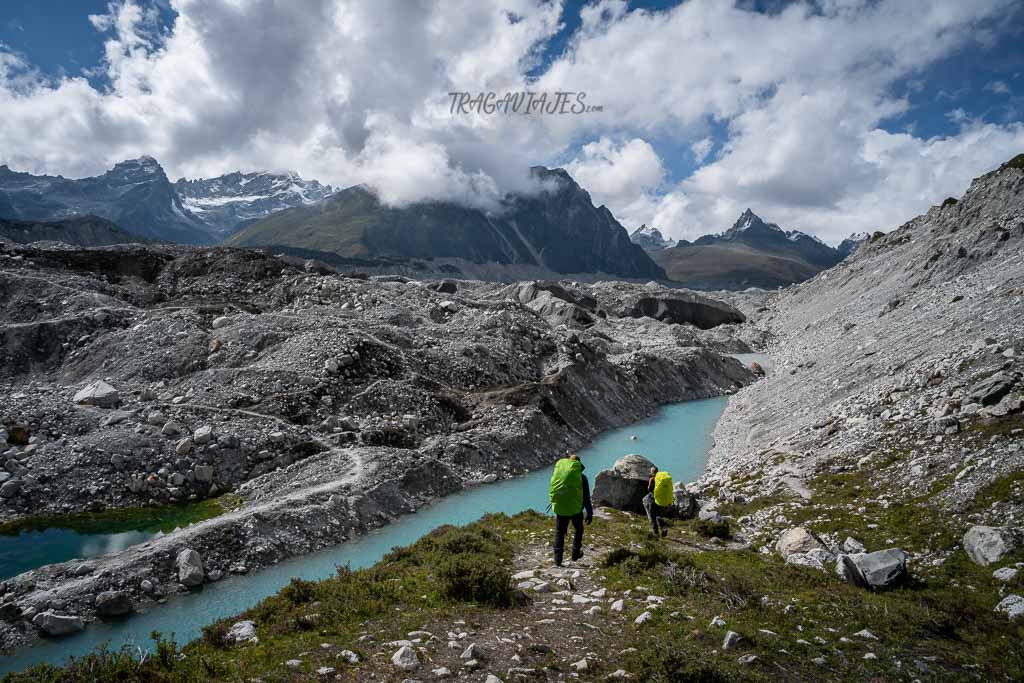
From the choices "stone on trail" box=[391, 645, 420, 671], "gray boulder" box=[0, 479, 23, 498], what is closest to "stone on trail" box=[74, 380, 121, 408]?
"gray boulder" box=[0, 479, 23, 498]

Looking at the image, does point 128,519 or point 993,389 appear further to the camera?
point 128,519

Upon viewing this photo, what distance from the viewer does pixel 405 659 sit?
9.66 metres

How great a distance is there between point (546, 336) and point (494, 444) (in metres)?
20.5

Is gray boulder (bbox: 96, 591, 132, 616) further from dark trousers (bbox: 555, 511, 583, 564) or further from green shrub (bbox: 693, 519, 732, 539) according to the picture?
green shrub (bbox: 693, 519, 732, 539)

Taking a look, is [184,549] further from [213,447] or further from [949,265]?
[949,265]

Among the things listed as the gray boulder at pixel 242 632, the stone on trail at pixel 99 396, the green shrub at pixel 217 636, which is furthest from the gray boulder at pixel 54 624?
the stone on trail at pixel 99 396

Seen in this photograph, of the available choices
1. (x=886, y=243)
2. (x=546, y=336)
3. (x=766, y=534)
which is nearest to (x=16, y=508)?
(x=766, y=534)

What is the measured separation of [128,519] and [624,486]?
20.8 meters

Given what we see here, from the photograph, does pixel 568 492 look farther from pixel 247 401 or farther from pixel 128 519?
pixel 247 401

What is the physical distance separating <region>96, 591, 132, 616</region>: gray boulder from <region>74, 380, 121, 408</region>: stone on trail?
1640 cm

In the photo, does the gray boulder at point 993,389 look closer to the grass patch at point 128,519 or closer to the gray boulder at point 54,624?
the grass patch at point 128,519

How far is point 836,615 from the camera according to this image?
452 inches

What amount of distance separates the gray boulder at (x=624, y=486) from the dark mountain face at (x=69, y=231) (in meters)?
171

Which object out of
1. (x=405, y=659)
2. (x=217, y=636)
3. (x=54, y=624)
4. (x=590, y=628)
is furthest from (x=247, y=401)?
(x=590, y=628)
